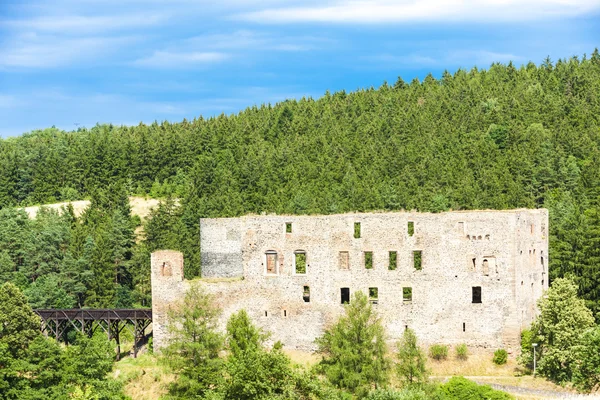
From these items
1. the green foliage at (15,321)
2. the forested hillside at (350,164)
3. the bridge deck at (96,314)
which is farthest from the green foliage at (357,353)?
the green foliage at (15,321)

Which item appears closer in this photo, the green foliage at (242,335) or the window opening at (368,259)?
the green foliage at (242,335)

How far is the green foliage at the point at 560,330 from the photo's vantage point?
5584 centimetres

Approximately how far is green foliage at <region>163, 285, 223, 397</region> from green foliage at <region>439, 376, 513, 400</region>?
13147mm

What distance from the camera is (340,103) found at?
156m

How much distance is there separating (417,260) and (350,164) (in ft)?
169

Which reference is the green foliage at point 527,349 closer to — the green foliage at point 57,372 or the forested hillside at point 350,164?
the forested hillside at point 350,164

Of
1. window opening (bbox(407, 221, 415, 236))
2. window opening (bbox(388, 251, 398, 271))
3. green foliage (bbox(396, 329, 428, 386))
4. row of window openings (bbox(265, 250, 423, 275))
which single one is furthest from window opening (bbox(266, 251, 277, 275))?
green foliage (bbox(396, 329, 428, 386))

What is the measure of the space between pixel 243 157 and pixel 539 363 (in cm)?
7594

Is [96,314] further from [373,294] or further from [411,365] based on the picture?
[411,365]

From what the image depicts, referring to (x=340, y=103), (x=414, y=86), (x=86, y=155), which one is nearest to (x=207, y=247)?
(x=86, y=155)

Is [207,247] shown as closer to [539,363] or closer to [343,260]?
[343,260]

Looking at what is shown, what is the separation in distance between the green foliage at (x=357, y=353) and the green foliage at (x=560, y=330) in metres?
9.68

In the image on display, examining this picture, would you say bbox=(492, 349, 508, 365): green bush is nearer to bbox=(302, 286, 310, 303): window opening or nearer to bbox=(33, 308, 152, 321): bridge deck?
bbox=(302, 286, 310, 303): window opening

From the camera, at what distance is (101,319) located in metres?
71.9
